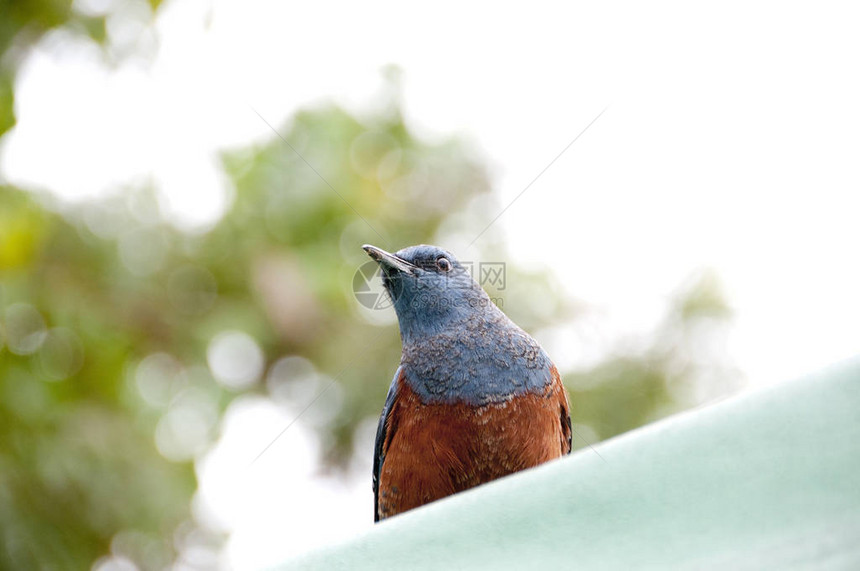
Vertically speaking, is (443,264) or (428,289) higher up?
(443,264)

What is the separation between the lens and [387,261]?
10.8ft

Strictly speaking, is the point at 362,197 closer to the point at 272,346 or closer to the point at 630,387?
the point at 272,346

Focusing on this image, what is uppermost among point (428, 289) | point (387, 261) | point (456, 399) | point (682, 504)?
point (387, 261)

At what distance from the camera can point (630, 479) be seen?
1.03m

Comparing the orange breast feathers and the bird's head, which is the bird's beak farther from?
the orange breast feathers

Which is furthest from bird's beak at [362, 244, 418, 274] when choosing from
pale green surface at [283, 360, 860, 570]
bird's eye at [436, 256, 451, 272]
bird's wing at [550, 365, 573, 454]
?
pale green surface at [283, 360, 860, 570]

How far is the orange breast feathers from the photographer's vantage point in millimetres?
→ 2836

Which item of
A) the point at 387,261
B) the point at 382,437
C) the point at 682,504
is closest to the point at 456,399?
the point at 382,437

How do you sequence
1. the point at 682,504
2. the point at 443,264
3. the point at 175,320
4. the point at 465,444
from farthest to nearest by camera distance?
the point at 175,320 < the point at 443,264 < the point at 465,444 < the point at 682,504

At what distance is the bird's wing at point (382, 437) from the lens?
3.18 m

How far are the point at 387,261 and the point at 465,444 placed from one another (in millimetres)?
893

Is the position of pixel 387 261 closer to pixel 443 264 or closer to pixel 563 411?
pixel 443 264

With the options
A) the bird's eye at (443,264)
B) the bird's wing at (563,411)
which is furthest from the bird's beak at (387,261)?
the bird's wing at (563,411)

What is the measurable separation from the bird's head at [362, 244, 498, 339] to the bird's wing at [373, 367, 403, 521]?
0.22 metres
